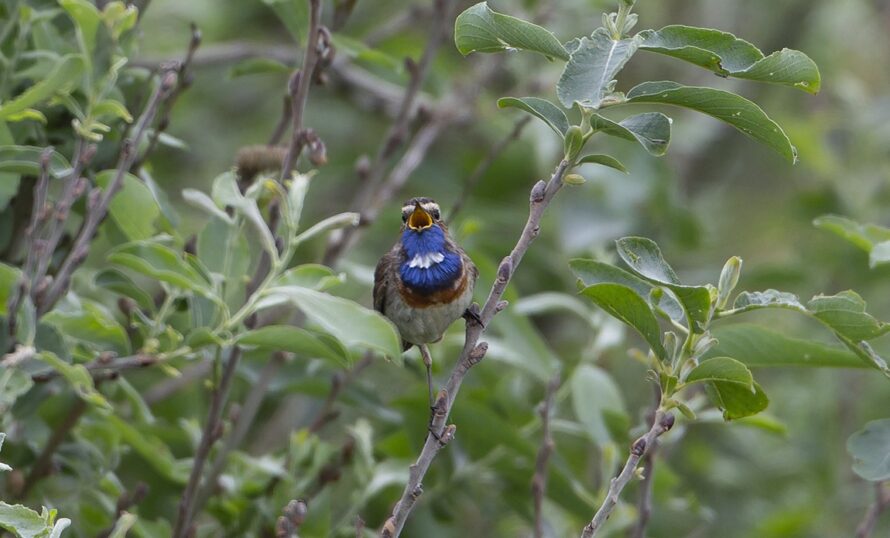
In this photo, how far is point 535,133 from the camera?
5273mm

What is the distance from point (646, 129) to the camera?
2.25m

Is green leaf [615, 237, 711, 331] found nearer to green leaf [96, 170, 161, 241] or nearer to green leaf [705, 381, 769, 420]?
green leaf [705, 381, 769, 420]

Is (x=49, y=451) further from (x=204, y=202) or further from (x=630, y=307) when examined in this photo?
(x=630, y=307)

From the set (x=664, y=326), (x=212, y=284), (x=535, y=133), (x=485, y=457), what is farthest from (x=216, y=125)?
(x=212, y=284)

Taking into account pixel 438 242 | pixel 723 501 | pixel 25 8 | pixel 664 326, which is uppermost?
pixel 25 8

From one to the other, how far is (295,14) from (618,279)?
4.00 ft

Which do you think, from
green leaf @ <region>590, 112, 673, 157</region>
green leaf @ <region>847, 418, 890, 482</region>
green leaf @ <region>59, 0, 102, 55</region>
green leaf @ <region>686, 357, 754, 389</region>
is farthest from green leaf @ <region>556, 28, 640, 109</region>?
green leaf @ <region>59, 0, 102, 55</region>

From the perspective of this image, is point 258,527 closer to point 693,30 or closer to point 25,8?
point 25,8

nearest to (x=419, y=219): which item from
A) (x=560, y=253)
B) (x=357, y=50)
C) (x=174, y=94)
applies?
(x=357, y=50)

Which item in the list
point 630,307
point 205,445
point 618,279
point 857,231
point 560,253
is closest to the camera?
point 630,307

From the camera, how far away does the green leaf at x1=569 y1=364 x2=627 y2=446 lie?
3.57 m

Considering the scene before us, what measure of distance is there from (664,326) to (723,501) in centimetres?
94

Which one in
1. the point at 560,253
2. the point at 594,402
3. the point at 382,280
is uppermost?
the point at 382,280

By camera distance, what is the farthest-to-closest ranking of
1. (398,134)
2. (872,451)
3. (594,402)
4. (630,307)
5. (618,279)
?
(594,402) → (398,134) → (872,451) → (618,279) → (630,307)
